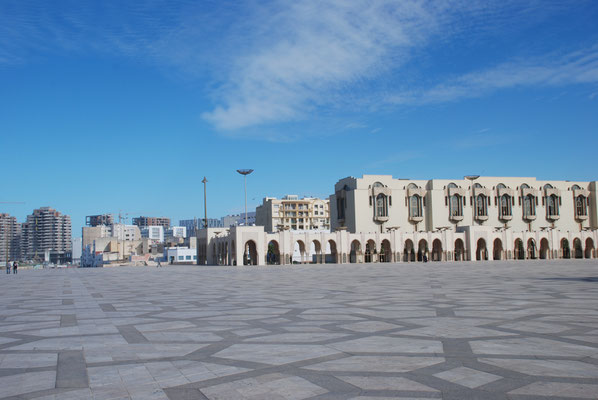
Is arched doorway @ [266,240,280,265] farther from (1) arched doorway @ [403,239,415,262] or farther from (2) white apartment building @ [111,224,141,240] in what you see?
(2) white apartment building @ [111,224,141,240]

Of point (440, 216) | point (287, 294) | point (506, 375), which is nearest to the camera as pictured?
point (506, 375)

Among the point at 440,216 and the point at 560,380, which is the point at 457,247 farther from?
the point at 560,380

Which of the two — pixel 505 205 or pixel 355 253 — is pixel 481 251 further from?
pixel 355 253

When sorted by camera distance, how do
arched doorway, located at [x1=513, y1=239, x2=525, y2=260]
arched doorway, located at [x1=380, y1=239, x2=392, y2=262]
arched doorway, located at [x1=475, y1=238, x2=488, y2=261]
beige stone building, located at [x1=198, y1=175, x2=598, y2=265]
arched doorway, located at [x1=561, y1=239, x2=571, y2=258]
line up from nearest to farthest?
beige stone building, located at [x1=198, y1=175, x2=598, y2=265]
arched doorway, located at [x1=380, y1=239, x2=392, y2=262]
arched doorway, located at [x1=475, y1=238, x2=488, y2=261]
arched doorway, located at [x1=513, y1=239, x2=525, y2=260]
arched doorway, located at [x1=561, y1=239, x2=571, y2=258]

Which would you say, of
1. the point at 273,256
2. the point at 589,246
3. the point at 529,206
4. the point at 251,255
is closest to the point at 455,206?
the point at 529,206

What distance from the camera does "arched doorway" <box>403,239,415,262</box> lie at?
6366cm

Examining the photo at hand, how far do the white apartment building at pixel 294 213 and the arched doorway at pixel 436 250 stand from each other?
50.0 metres

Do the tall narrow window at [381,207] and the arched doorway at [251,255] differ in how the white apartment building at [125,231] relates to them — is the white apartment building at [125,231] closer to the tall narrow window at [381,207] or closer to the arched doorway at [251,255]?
the arched doorway at [251,255]

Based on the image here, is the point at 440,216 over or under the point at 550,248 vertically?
over

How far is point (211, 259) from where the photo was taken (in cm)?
6681

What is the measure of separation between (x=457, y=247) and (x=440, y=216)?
7.72 meters

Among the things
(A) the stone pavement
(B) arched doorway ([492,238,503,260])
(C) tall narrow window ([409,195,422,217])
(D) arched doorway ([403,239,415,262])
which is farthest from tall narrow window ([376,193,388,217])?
(A) the stone pavement

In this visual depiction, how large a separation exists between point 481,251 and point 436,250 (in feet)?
19.8

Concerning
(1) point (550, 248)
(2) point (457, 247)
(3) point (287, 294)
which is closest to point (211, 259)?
(2) point (457, 247)
